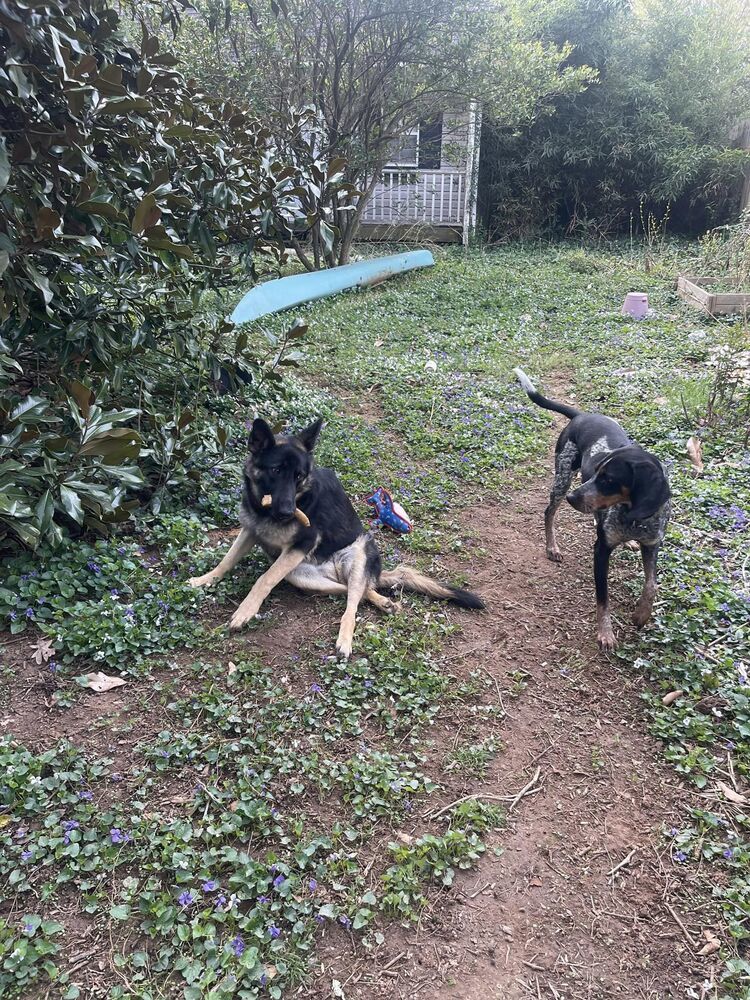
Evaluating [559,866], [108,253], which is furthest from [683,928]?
[108,253]

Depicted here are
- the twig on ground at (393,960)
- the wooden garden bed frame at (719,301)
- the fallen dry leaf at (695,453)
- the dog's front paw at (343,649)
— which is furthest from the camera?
the wooden garden bed frame at (719,301)

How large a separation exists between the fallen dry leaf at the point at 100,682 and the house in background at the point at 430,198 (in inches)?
614

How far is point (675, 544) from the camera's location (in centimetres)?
471

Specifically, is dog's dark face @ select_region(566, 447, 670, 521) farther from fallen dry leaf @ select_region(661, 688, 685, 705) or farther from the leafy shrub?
the leafy shrub

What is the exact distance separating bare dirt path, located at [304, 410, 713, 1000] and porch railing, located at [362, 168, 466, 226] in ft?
Result: 52.7

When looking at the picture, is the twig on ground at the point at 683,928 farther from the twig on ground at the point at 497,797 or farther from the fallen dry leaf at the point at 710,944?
the twig on ground at the point at 497,797

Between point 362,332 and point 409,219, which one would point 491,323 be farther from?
point 409,219

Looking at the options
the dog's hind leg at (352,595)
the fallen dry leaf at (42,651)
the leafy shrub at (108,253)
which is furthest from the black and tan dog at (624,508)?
the fallen dry leaf at (42,651)

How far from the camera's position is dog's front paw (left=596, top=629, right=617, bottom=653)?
3879 mm

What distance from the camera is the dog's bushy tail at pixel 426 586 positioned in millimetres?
4148

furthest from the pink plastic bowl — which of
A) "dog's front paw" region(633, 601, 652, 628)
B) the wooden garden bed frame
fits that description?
"dog's front paw" region(633, 601, 652, 628)

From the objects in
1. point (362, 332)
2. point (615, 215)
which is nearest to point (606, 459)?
point (362, 332)

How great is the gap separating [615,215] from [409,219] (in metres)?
5.89

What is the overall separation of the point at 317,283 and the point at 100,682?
29.8 ft
